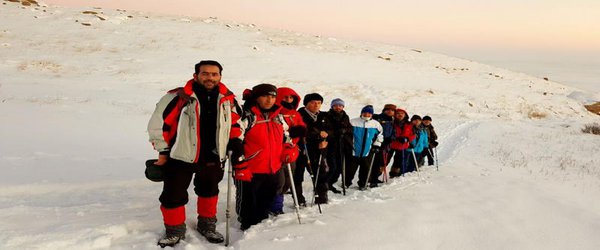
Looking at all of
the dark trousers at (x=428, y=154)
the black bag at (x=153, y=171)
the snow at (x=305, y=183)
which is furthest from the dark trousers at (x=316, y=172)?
the dark trousers at (x=428, y=154)

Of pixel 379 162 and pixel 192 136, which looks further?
pixel 379 162

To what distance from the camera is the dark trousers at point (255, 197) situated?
17.0 ft

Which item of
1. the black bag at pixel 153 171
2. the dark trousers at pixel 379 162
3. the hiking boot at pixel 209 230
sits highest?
the black bag at pixel 153 171

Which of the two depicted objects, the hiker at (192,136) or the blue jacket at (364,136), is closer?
the hiker at (192,136)

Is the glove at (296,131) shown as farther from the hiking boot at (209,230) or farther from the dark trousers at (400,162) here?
the dark trousers at (400,162)

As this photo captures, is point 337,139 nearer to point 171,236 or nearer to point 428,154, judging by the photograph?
point 171,236

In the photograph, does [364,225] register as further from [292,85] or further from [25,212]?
[292,85]

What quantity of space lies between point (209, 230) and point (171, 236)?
463 millimetres

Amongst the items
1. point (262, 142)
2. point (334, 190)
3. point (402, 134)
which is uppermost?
point (262, 142)

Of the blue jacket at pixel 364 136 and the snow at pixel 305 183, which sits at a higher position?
the blue jacket at pixel 364 136

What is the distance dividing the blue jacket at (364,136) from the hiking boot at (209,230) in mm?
4189

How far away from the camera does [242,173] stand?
16.1 ft

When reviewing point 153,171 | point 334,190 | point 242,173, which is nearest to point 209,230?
point 242,173

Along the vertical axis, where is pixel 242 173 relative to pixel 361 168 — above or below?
above
